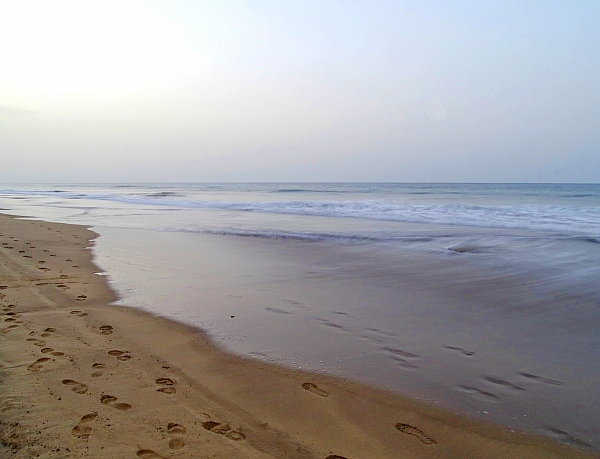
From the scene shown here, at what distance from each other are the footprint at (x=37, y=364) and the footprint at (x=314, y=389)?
2.47 metres

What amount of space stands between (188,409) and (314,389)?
1.10 meters

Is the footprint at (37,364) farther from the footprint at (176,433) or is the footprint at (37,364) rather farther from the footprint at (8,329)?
the footprint at (176,433)

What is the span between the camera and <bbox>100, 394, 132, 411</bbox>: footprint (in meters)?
3.11

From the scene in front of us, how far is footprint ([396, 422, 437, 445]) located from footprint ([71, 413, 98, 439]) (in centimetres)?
225

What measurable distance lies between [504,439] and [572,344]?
2.46 metres

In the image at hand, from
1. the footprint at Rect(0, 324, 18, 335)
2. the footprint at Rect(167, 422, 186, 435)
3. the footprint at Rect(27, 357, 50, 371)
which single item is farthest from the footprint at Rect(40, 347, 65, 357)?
the footprint at Rect(167, 422, 186, 435)

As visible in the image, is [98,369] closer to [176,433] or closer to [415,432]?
[176,433]

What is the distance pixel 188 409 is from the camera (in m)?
3.15

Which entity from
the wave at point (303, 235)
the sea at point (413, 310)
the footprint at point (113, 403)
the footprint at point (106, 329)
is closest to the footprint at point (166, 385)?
the footprint at point (113, 403)

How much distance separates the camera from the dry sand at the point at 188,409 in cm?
272

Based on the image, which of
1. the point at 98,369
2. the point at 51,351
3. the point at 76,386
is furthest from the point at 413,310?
the point at 51,351

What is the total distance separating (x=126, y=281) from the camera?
7.44m

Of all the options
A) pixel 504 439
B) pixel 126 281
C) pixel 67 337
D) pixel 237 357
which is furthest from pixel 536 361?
pixel 126 281

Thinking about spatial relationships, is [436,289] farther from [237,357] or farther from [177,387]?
[177,387]
